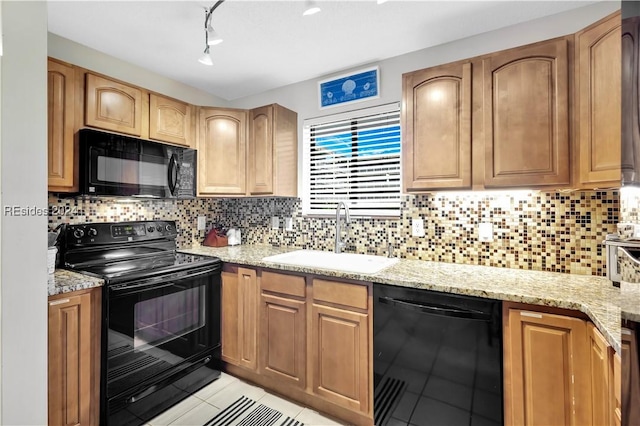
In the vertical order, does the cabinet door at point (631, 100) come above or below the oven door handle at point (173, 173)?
below

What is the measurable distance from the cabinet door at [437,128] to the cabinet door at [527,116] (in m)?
0.11

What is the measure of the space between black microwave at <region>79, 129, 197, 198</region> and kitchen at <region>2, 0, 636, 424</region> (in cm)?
39

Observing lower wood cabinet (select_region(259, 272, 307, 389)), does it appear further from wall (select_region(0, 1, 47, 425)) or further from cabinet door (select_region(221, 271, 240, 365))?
wall (select_region(0, 1, 47, 425))

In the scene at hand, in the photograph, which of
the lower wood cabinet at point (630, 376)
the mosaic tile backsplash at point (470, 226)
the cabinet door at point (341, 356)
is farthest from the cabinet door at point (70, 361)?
the lower wood cabinet at point (630, 376)

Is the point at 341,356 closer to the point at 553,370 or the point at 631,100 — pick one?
the point at 553,370

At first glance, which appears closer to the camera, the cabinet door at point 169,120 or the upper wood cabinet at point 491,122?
the upper wood cabinet at point 491,122

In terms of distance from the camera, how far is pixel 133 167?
7.23ft

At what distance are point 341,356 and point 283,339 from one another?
45cm

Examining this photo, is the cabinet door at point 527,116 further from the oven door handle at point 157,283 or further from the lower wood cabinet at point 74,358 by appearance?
the lower wood cabinet at point 74,358

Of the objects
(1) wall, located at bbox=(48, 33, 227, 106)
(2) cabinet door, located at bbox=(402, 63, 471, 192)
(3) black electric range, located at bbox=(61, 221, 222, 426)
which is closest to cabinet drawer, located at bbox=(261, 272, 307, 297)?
(3) black electric range, located at bbox=(61, 221, 222, 426)

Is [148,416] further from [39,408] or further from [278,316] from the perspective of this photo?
[39,408]

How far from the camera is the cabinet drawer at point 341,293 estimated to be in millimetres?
1813

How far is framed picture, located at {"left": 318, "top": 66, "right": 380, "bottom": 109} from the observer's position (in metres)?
2.50

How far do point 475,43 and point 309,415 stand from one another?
2.70 metres
